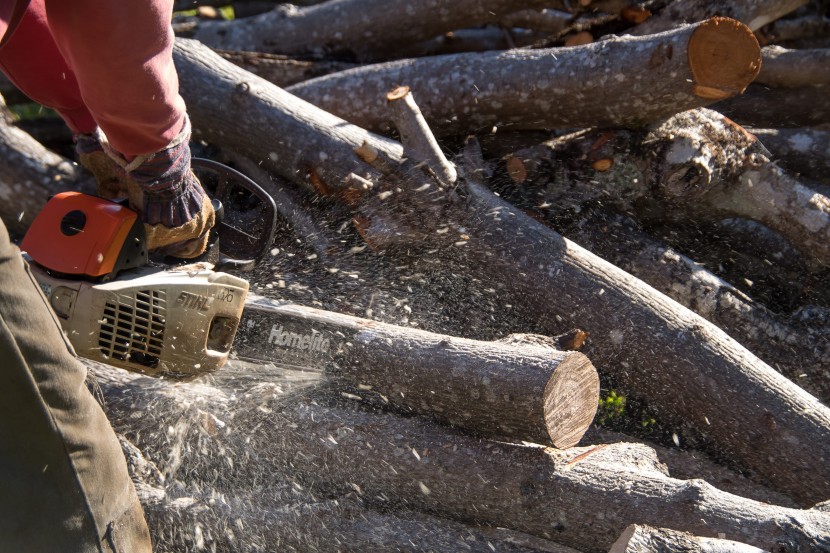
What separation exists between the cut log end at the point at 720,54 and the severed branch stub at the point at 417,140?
1.00 metres

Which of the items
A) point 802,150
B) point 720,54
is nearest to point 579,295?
point 720,54

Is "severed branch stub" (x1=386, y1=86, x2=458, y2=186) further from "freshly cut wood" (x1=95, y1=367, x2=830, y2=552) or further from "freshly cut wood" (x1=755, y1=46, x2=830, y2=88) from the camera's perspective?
"freshly cut wood" (x1=755, y1=46, x2=830, y2=88)

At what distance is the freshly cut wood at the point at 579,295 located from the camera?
2.56 m

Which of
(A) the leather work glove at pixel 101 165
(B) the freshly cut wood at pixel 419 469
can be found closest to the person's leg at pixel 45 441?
(B) the freshly cut wood at pixel 419 469

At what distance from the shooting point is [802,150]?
143 inches

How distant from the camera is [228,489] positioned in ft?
7.93

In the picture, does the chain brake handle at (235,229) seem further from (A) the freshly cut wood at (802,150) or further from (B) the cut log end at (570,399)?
(A) the freshly cut wood at (802,150)

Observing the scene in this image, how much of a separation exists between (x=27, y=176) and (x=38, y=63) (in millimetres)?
1144

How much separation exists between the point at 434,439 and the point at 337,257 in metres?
1.00

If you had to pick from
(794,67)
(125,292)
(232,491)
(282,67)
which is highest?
(794,67)

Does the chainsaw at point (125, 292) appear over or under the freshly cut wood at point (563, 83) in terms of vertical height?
under

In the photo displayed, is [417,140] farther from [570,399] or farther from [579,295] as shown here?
[570,399]

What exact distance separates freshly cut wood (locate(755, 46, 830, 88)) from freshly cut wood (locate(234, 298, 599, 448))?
7.94ft

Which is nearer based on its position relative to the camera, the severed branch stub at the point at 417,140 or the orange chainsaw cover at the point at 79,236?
the orange chainsaw cover at the point at 79,236
